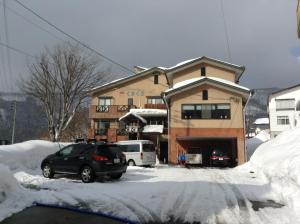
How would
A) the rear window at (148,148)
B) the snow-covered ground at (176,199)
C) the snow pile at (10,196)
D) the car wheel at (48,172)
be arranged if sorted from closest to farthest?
the snow-covered ground at (176,199)
the snow pile at (10,196)
the car wheel at (48,172)
the rear window at (148,148)

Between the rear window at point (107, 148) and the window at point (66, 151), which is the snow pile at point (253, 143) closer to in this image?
the rear window at point (107, 148)

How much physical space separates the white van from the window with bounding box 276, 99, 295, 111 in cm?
3817

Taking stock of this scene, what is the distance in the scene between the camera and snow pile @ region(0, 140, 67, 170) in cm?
1673

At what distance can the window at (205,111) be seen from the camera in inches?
1323

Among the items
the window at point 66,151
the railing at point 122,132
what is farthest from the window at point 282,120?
the window at point 66,151

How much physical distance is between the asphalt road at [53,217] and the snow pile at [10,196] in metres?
0.37

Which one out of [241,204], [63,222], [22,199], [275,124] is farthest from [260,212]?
[275,124]

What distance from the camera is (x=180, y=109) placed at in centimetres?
3419

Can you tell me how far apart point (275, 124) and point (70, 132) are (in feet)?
117

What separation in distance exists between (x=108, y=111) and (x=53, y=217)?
36.0 metres

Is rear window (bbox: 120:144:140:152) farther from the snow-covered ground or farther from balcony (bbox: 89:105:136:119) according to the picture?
balcony (bbox: 89:105:136:119)

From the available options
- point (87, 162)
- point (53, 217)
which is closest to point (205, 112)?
point (87, 162)

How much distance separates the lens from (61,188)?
12.5 m

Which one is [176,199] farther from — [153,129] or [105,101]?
[105,101]
